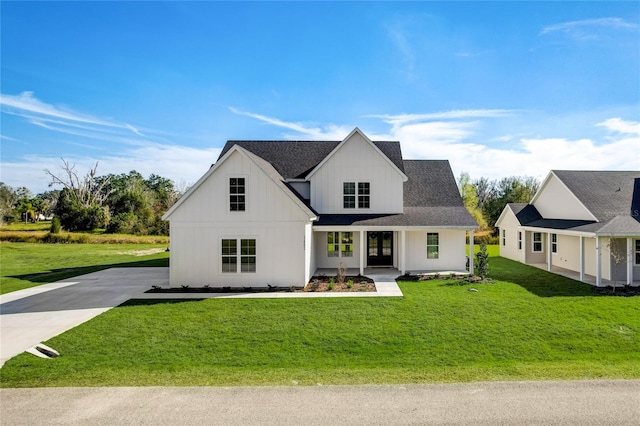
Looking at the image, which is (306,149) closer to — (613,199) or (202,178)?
(202,178)

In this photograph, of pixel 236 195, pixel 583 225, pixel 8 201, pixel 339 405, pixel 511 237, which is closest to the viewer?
pixel 339 405

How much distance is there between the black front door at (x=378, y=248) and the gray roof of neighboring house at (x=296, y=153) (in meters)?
4.18

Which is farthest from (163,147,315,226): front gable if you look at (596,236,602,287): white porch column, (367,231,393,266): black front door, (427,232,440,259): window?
(596,236,602,287): white porch column

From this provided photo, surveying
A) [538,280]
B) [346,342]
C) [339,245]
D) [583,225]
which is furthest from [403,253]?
[346,342]

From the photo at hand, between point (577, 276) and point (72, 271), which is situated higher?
point (577, 276)

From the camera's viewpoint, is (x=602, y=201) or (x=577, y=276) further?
Answer: (x=602, y=201)

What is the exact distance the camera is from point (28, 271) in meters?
20.7

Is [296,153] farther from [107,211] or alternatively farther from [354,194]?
[107,211]

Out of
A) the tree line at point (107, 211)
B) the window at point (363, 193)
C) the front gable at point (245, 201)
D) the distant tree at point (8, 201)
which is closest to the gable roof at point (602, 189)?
the window at point (363, 193)

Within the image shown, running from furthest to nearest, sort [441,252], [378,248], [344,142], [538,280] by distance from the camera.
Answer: [378,248]
[441,252]
[344,142]
[538,280]

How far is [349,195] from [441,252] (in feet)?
18.9

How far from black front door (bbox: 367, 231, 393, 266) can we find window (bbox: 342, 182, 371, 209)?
1971mm

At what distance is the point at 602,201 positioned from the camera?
18.1m

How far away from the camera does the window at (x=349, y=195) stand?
63.0 ft
